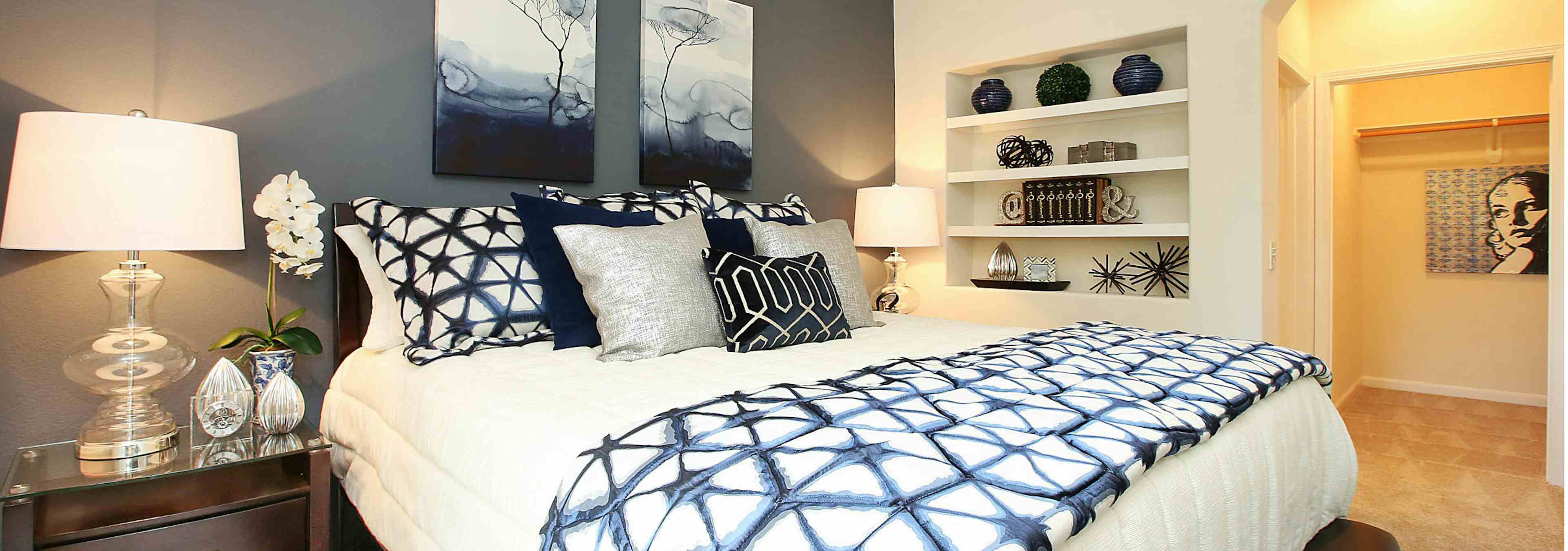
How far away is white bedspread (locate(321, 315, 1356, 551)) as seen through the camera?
1.09 meters

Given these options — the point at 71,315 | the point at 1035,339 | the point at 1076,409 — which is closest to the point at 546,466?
the point at 1076,409

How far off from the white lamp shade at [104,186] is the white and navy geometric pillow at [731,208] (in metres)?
1.35

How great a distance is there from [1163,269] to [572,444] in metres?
3.16

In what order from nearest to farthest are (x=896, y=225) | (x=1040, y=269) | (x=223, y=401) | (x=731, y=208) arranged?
(x=223, y=401)
(x=731, y=208)
(x=896, y=225)
(x=1040, y=269)

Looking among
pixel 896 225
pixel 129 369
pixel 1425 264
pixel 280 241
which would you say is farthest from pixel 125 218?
pixel 1425 264

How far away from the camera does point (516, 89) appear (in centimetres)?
250

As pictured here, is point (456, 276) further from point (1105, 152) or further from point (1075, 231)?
point (1105, 152)

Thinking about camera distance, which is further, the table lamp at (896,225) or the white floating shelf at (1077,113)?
the table lamp at (896,225)

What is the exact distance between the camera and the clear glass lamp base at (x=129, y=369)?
1.53 metres

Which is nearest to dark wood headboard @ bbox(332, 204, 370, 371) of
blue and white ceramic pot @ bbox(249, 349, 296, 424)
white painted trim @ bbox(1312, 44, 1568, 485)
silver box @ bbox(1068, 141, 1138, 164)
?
blue and white ceramic pot @ bbox(249, 349, 296, 424)

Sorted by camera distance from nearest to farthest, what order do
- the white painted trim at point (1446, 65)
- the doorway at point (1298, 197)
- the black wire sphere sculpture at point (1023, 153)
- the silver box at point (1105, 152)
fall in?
the white painted trim at point (1446, 65), the silver box at point (1105, 152), the doorway at point (1298, 197), the black wire sphere sculpture at point (1023, 153)

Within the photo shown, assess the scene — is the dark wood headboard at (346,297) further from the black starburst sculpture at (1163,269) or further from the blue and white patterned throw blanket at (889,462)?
the black starburst sculpture at (1163,269)

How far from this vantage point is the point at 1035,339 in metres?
1.91

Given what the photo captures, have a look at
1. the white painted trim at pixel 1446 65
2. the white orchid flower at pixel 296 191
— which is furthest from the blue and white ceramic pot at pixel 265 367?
the white painted trim at pixel 1446 65
